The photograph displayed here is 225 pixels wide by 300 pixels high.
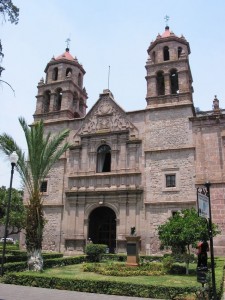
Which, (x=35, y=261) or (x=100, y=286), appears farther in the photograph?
(x=35, y=261)

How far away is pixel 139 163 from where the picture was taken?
991 inches

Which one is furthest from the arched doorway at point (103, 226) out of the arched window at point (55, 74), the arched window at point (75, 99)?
the arched window at point (55, 74)

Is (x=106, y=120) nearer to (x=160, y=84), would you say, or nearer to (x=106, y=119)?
(x=106, y=119)

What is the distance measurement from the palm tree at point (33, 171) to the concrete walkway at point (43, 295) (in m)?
4.43

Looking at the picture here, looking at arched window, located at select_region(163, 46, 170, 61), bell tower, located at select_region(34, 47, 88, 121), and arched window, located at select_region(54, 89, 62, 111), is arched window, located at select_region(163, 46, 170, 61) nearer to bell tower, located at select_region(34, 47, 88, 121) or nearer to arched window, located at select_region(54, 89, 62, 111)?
bell tower, located at select_region(34, 47, 88, 121)

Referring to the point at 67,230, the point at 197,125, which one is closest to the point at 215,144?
the point at 197,125

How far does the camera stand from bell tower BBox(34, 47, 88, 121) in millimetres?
30250

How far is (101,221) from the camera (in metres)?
26.6

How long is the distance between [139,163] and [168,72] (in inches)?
333

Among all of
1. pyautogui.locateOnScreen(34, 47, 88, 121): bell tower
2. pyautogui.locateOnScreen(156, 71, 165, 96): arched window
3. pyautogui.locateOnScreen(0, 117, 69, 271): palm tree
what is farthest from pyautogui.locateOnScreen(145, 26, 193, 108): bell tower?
pyautogui.locateOnScreen(0, 117, 69, 271): palm tree

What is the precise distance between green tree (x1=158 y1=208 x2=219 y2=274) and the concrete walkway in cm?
535

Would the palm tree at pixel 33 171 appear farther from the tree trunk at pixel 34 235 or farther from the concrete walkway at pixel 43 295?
the concrete walkway at pixel 43 295

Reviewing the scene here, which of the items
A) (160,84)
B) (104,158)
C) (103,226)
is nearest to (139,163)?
(104,158)

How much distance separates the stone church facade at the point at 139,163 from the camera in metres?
23.3
